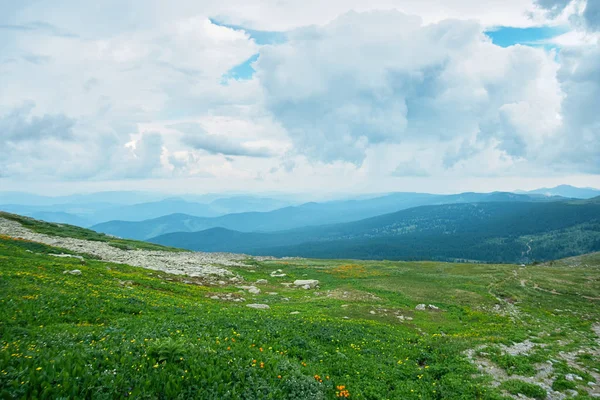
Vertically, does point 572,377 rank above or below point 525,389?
below

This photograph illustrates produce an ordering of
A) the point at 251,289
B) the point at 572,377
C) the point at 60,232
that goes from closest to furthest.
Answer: the point at 572,377, the point at 251,289, the point at 60,232

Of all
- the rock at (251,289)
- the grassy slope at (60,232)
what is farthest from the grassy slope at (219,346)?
the grassy slope at (60,232)

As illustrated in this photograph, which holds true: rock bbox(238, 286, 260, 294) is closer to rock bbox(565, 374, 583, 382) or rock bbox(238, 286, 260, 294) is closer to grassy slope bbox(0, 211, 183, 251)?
rock bbox(565, 374, 583, 382)

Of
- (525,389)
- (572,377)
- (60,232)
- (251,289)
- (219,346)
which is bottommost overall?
(251,289)

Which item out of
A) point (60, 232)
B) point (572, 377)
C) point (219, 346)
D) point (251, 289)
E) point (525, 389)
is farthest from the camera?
point (60, 232)

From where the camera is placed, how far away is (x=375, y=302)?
35594 mm

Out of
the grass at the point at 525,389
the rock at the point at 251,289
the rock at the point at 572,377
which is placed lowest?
the rock at the point at 251,289

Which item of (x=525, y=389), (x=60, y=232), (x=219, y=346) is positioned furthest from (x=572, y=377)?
(x=60, y=232)

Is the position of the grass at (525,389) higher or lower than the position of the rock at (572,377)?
higher

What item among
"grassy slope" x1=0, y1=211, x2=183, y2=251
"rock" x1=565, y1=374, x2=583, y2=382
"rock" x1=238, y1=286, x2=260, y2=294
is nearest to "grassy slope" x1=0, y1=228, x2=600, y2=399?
"rock" x1=565, y1=374, x2=583, y2=382

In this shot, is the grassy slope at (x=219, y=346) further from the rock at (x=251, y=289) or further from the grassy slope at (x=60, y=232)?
the grassy slope at (x=60, y=232)

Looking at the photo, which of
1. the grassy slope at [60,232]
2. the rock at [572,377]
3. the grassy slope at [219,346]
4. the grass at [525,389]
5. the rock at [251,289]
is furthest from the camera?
the grassy slope at [60,232]

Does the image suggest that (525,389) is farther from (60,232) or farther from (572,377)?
(60,232)

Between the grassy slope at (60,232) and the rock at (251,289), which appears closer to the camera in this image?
the rock at (251,289)
